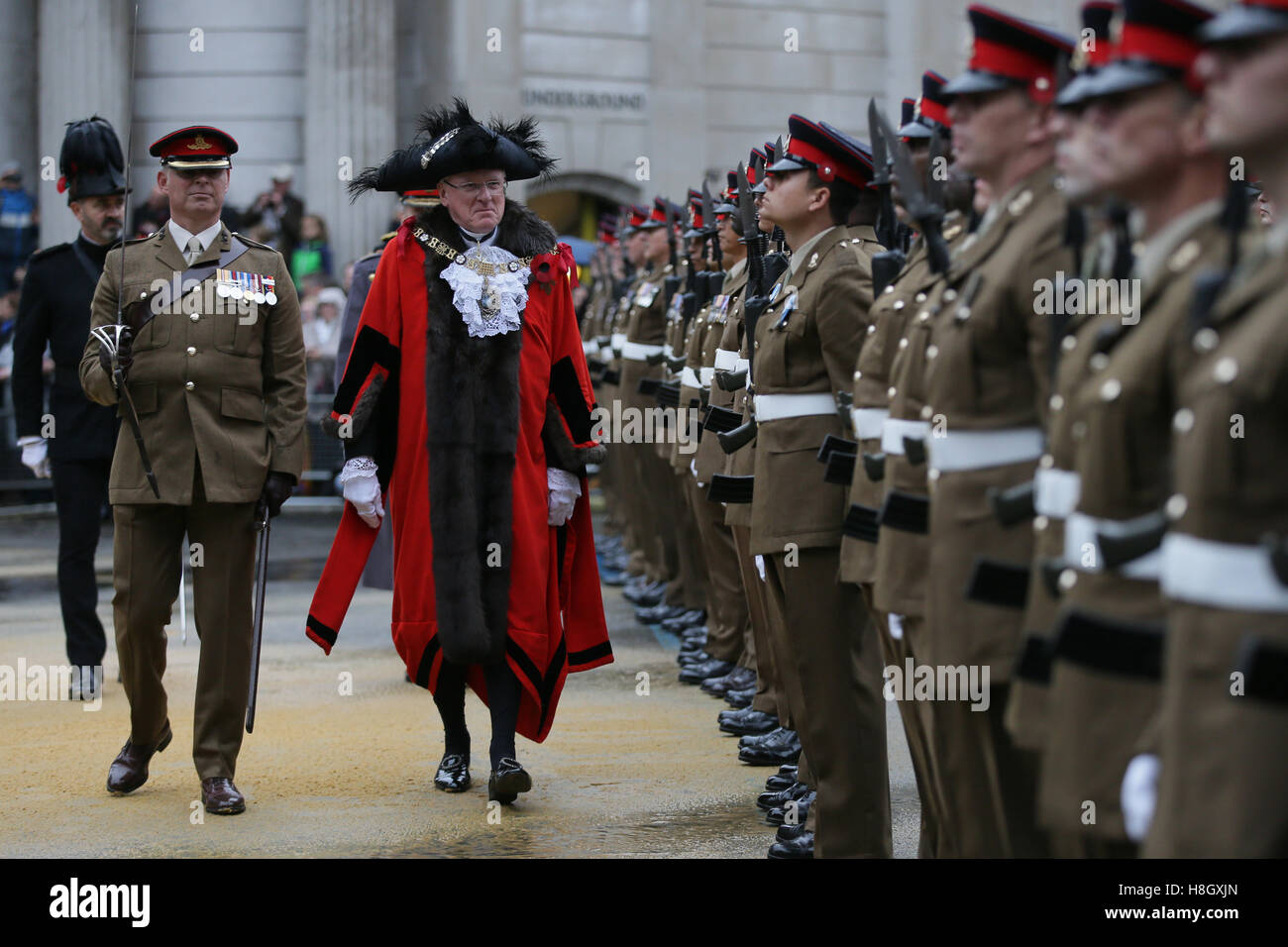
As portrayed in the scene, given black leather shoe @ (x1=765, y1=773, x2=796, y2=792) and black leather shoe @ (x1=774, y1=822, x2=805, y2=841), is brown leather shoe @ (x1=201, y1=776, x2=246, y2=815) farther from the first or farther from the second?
black leather shoe @ (x1=774, y1=822, x2=805, y2=841)

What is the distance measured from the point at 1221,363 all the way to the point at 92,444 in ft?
20.0

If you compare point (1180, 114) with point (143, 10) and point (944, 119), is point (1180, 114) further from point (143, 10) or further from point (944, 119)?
point (143, 10)

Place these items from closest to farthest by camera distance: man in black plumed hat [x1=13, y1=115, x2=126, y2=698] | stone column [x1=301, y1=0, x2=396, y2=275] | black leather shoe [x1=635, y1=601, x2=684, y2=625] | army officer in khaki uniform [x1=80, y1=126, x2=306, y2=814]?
army officer in khaki uniform [x1=80, y1=126, x2=306, y2=814], man in black plumed hat [x1=13, y1=115, x2=126, y2=698], black leather shoe [x1=635, y1=601, x2=684, y2=625], stone column [x1=301, y1=0, x2=396, y2=275]

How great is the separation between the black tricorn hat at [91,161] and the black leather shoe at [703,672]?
3241 millimetres

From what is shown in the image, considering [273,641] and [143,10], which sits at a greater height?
[143,10]

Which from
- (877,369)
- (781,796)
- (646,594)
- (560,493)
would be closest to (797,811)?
(781,796)

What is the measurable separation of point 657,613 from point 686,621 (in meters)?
0.63

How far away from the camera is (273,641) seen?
9.76m

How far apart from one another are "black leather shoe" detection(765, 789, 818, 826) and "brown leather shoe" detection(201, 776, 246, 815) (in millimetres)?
1689

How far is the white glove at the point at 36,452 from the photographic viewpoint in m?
7.71

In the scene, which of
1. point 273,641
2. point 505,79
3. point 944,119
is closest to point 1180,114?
point 944,119

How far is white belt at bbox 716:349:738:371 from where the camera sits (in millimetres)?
7215

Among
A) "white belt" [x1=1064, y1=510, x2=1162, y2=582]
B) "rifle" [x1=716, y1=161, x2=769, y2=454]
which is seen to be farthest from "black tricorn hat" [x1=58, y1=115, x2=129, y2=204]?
"white belt" [x1=1064, y1=510, x2=1162, y2=582]
